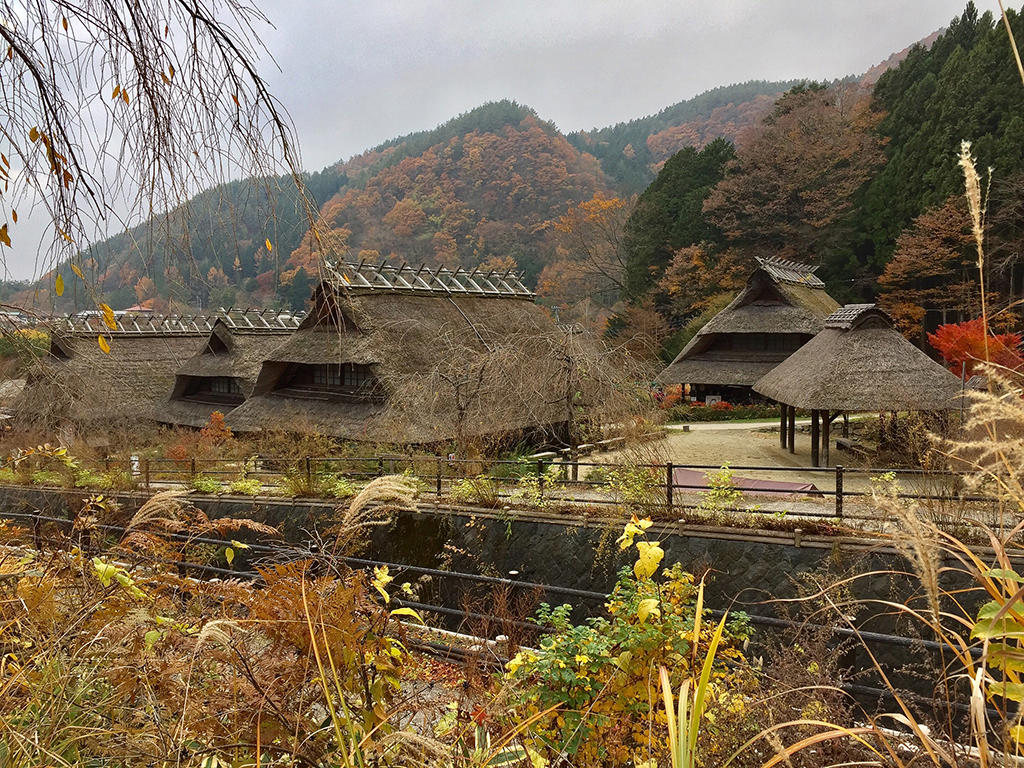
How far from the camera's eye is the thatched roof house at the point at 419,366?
14312 mm

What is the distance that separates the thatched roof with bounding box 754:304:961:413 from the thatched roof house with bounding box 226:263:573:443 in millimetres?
5061

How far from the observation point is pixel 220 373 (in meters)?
23.3

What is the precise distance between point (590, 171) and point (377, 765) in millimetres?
50924

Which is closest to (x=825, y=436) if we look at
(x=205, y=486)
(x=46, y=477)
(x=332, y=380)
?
(x=205, y=486)

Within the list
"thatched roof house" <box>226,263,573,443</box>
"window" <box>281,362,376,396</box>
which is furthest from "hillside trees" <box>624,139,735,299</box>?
"window" <box>281,362,376,396</box>

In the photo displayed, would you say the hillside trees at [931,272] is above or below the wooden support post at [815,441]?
above

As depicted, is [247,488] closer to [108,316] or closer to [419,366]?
[419,366]

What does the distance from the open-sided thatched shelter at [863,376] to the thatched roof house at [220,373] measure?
686 inches

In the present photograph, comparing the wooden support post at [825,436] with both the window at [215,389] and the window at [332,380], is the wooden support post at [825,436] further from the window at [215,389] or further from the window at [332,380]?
the window at [215,389]

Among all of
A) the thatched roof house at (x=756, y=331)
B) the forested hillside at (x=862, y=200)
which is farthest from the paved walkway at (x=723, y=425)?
the forested hillside at (x=862, y=200)

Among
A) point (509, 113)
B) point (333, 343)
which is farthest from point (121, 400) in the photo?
point (509, 113)

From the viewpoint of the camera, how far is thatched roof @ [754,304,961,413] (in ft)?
41.9

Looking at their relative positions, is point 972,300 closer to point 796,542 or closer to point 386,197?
point 796,542

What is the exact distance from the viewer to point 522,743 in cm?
201
